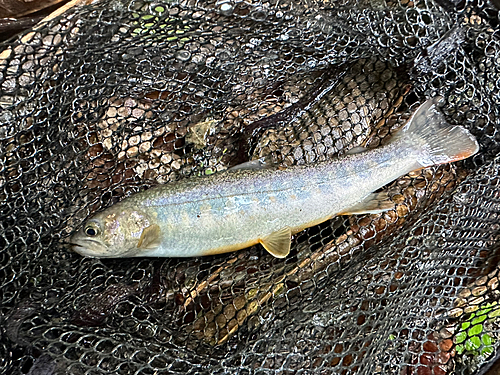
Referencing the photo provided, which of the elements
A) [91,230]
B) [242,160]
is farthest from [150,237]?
[242,160]

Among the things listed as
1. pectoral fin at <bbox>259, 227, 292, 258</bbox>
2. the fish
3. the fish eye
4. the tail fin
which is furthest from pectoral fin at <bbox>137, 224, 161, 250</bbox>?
the tail fin

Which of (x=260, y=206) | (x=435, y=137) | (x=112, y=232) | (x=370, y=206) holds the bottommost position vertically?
(x=370, y=206)

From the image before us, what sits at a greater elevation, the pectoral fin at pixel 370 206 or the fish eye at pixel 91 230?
→ the fish eye at pixel 91 230

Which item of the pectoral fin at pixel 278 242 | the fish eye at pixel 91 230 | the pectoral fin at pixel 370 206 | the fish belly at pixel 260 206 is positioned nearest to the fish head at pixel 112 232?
the fish eye at pixel 91 230

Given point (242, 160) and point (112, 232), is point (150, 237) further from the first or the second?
point (242, 160)

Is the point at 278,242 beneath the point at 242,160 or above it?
beneath

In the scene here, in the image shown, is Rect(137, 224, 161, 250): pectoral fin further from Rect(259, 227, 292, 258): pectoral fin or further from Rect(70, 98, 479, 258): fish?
Rect(259, 227, 292, 258): pectoral fin

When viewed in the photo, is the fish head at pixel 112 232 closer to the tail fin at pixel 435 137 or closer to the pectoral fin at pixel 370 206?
the pectoral fin at pixel 370 206
